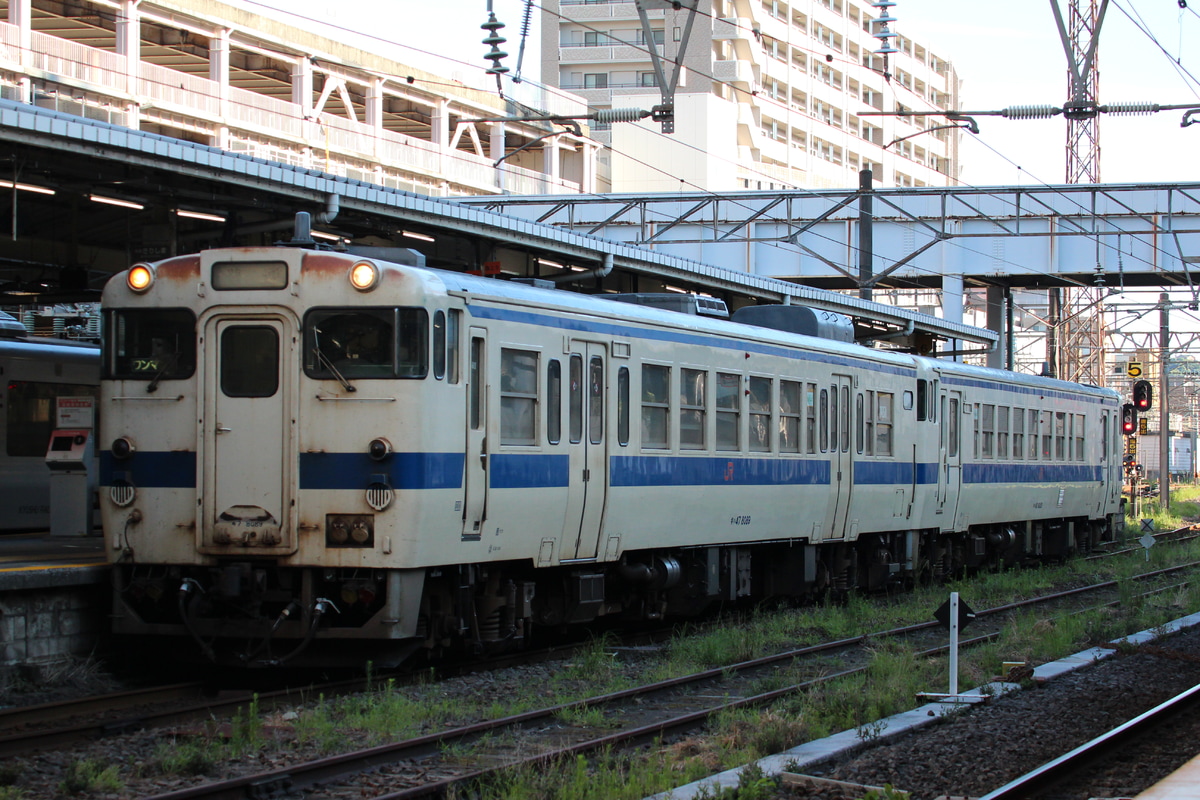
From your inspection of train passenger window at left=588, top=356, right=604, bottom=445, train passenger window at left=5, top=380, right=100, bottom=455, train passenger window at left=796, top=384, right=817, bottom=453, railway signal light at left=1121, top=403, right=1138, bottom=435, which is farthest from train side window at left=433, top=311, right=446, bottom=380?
railway signal light at left=1121, top=403, right=1138, bottom=435

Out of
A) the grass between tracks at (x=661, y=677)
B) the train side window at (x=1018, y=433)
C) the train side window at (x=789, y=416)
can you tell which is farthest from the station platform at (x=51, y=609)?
the train side window at (x=1018, y=433)

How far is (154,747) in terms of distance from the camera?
26.2 ft

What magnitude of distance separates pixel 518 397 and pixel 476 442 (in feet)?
2.22

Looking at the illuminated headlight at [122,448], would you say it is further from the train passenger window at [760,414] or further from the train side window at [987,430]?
the train side window at [987,430]

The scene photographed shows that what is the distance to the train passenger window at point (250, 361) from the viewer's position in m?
10.1

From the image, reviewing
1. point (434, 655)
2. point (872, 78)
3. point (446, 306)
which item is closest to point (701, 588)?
point (434, 655)

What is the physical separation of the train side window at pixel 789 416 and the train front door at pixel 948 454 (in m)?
4.12

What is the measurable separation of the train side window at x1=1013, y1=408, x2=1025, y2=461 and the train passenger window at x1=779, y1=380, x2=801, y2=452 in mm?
7499

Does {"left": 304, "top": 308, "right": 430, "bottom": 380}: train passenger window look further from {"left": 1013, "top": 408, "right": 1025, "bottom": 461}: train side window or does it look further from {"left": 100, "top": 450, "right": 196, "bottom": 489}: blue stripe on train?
{"left": 1013, "top": 408, "right": 1025, "bottom": 461}: train side window

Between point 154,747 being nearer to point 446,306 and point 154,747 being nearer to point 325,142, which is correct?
point 446,306

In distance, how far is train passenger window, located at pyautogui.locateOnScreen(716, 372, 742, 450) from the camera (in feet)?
44.4

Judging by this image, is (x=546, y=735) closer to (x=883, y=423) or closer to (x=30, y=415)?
(x=883, y=423)

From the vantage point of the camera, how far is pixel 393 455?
977cm

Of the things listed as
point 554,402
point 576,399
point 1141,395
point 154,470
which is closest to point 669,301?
point 576,399
